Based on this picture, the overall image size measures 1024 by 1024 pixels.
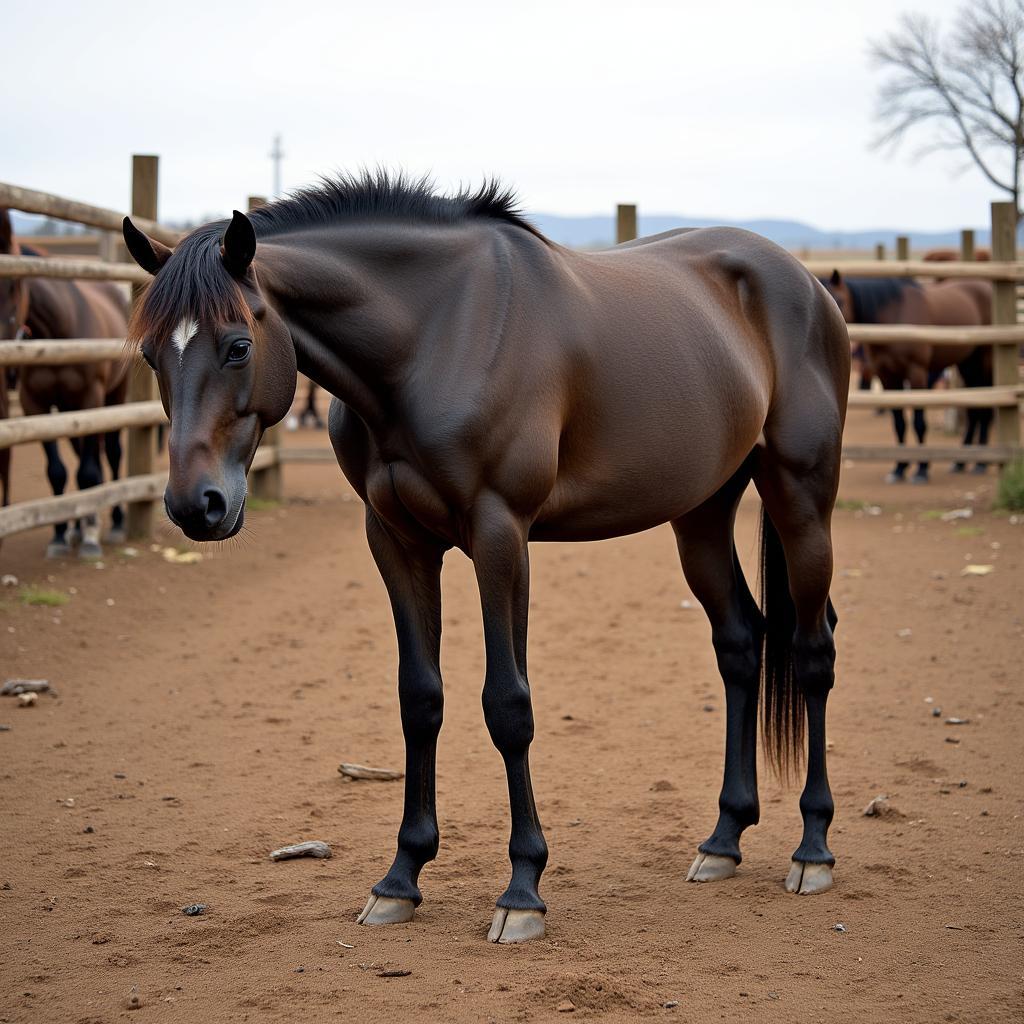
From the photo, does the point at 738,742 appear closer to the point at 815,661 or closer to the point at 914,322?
the point at 815,661

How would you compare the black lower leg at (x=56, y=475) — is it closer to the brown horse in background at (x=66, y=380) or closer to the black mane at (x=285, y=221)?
the brown horse in background at (x=66, y=380)

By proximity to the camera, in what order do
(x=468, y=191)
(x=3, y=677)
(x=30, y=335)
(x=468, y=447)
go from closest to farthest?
(x=468, y=447), (x=468, y=191), (x=3, y=677), (x=30, y=335)

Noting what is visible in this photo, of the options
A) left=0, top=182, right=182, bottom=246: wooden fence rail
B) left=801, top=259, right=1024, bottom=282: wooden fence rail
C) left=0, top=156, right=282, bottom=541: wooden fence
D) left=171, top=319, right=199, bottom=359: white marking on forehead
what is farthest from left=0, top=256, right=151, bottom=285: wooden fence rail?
left=801, top=259, right=1024, bottom=282: wooden fence rail

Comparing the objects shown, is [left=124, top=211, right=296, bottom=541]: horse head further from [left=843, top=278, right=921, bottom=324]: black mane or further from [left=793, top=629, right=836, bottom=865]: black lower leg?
[left=843, top=278, right=921, bottom=324]: black mane

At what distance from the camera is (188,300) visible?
2.67 meters

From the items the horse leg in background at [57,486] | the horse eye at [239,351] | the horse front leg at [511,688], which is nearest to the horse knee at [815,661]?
the horse front leg at [511,688]

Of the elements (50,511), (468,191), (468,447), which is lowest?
(50,511)

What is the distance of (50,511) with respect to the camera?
727cm

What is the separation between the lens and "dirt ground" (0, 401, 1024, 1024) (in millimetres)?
2844

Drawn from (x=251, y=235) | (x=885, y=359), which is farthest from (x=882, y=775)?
(x=885, y=359)

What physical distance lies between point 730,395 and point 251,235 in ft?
4.90

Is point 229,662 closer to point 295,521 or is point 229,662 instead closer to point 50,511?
point 50,511

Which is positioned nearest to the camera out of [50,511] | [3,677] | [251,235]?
[251,235]

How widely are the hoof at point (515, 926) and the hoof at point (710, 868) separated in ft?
2.25
